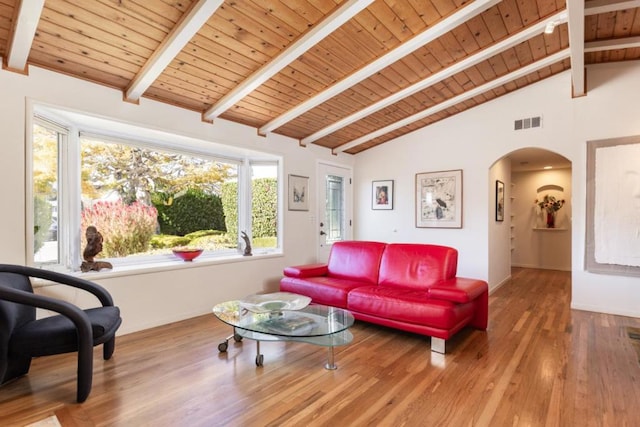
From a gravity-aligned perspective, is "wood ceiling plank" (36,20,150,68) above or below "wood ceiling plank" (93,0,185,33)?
below

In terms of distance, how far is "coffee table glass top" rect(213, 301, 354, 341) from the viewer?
7.73ft

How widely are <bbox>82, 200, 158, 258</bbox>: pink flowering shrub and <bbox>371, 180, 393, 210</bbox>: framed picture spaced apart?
3.58 metres

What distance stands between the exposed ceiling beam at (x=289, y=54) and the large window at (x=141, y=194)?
2.12ft

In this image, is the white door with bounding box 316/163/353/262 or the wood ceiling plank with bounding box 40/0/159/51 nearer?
the wood ceiling plank with bounding box 40/0/159/51

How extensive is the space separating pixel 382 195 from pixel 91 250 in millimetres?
4298

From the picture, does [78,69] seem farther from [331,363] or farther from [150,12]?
[331,363]

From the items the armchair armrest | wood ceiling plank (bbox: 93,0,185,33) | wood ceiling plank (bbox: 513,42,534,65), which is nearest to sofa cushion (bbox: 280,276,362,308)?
the armchair armrest

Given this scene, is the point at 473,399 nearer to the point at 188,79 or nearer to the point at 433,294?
the point at 433,294

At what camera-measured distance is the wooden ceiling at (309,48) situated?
2438mm

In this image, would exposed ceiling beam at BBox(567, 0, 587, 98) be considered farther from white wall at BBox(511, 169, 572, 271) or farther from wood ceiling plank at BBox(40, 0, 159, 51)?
white wall at BBox(511, 169, 572, 271)

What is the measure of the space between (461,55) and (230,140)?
2.82 meters

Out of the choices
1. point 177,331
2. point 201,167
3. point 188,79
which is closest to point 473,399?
point 177,331

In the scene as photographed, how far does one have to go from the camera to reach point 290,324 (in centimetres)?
252

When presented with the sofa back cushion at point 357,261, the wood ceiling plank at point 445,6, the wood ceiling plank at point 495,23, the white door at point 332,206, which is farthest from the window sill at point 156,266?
the wood ceiling plank at point 495,23
